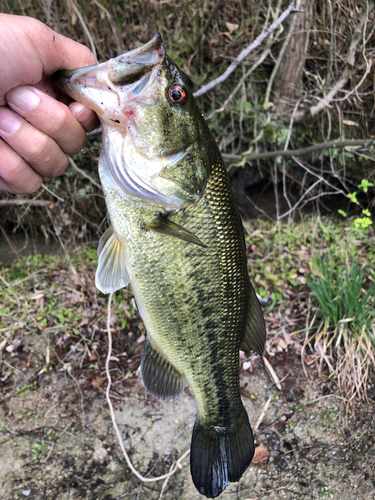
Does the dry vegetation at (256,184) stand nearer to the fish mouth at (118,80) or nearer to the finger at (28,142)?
the finger at (28,142)

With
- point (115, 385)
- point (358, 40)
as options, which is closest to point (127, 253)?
point (115, 385)

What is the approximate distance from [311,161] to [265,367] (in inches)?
97.7

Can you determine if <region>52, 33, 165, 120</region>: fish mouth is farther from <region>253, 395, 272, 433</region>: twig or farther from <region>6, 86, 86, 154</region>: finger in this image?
<region>253, 395, 272, 433</region>: twig

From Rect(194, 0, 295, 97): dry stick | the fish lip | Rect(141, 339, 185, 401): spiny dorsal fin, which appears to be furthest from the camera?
Rect(194, 0, 295, 97): dry stick

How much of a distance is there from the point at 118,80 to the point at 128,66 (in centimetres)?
6

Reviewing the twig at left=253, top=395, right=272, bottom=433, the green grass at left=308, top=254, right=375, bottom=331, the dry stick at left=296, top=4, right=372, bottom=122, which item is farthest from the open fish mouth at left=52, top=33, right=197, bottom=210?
the dry stick at left=296, top=4, right=372, bottom=122

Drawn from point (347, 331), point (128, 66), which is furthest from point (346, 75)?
point (128, 66)

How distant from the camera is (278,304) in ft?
11.5

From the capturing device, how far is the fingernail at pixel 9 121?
A: 1.24m

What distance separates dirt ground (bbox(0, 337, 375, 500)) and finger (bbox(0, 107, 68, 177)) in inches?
89.9

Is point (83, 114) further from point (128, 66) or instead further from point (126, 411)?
point (126, 411)

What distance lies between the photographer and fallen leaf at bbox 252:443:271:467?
262 centimetres

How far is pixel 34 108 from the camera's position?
120 centimetres

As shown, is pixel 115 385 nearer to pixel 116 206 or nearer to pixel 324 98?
pixel 116 206
